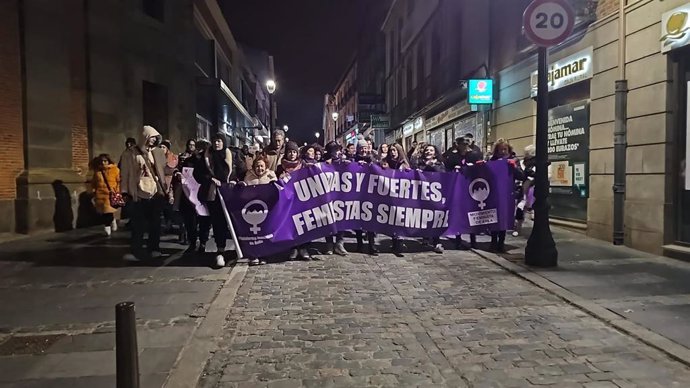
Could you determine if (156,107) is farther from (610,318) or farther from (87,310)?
(610,318)

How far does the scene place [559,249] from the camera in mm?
9117

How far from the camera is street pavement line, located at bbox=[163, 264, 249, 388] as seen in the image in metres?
3.88

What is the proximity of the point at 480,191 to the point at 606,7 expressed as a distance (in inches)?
174

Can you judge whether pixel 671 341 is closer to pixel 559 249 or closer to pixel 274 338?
pixel 274 338

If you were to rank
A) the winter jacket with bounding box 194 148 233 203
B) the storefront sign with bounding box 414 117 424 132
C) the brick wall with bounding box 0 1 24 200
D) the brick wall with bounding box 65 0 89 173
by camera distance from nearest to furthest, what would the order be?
1. the winter jacket with bounding box 194 148 233 203
2. the brick wall with bounding box 0 1 24 200
3. the brick wall with bounding box 65 0 89 173
4. the storefront sign with bounding box 414 117 424 132

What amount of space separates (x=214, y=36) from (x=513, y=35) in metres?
19.2

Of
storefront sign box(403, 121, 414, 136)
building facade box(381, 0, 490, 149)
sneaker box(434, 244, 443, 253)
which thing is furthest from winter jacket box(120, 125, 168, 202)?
storefront sign box(403, 121, 414, 136)

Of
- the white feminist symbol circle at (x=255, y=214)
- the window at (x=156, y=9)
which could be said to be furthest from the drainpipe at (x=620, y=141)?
the window at (x=156, y=9)

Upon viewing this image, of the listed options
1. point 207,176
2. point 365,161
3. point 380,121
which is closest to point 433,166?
point 365,161

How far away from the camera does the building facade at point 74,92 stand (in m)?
11.0

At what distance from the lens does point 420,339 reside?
15.5ft

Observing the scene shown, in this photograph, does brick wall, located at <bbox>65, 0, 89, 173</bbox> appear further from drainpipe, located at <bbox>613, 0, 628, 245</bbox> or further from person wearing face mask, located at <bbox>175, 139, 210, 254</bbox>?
drainpipe, located at <bbox>613, 0, 628, 245</bbox>

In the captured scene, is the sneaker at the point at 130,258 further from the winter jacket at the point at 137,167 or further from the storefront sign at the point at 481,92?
the storefront sign at the point at 481,92

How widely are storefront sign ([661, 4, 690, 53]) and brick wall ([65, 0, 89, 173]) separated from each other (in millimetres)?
12885
